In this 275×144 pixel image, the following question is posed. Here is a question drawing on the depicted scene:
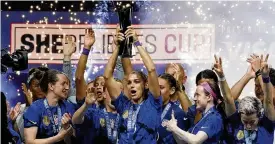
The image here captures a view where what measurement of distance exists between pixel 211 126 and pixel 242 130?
47 centimetres

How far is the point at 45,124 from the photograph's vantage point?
556 centimetres

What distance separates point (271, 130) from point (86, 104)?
146 cm

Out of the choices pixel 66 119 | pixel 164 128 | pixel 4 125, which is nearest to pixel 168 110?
pixel 164 128

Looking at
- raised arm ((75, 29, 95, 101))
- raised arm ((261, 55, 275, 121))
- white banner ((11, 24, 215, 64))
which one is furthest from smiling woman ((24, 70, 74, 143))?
white banner ((11, 24, 215, 64))

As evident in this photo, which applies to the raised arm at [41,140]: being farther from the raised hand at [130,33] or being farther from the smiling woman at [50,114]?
the raised hand at [130,33]

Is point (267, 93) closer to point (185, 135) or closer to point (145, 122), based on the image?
point (185, 135)

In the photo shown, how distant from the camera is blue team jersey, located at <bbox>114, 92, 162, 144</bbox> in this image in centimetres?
536

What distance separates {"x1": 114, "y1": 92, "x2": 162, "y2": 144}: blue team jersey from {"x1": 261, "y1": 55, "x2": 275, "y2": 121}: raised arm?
805mm

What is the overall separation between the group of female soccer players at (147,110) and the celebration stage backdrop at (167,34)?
66.6 inches

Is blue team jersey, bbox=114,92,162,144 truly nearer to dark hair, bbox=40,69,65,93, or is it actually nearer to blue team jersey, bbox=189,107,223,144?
blue team jersey, bbox=189,107,223,144

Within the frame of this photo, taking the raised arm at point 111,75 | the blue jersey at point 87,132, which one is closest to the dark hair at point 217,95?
the raised arm at point 111,75

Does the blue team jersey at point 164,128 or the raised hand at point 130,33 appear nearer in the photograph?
the raised hand at point 130,33

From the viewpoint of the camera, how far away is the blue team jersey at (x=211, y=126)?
520 centimetres

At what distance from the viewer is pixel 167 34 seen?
779 cm
